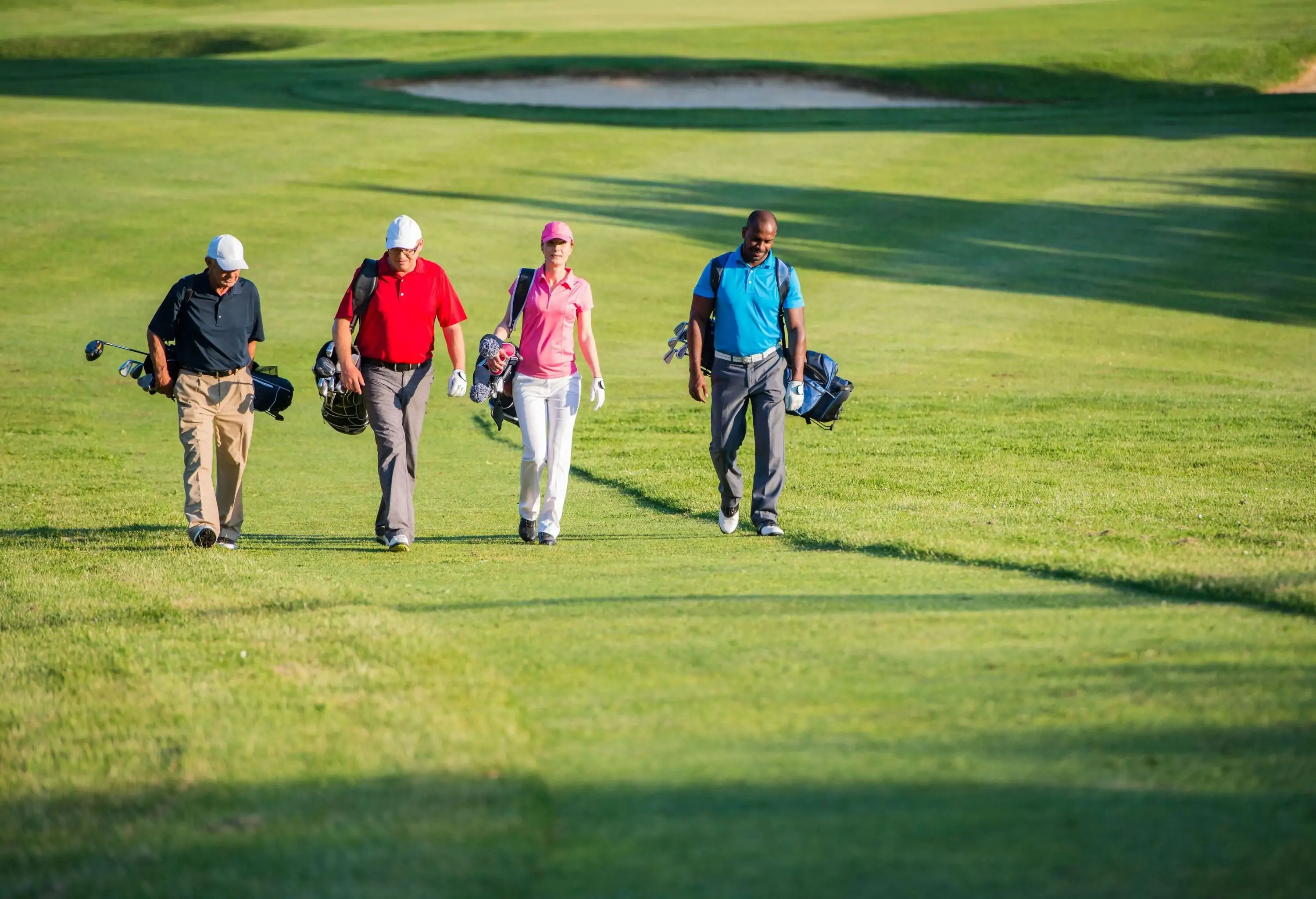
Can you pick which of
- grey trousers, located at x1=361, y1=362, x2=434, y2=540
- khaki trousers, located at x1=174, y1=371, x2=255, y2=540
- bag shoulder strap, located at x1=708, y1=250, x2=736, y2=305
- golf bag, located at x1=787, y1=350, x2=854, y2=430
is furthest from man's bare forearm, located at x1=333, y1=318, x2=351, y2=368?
golf bag, located at x1=787, y1=350, x2=854, y2=430

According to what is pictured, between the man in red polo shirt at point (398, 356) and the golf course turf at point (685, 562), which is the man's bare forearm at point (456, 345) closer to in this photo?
the man in red polo shirt at point (398, 356)

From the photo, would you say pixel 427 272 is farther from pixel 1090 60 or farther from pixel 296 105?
pixel 1090 60

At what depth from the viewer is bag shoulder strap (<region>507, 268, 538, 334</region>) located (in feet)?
32.7

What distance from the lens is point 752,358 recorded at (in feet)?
32.5

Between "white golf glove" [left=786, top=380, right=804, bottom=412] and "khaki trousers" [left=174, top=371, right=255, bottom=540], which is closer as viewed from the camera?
"khaki trousers" [left=174, top=371, right=255, bottom=540]

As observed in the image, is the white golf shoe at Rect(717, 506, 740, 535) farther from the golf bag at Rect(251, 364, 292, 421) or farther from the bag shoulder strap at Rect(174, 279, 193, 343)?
the bag shoulder strap at Rect(174, 279, 193, 343)

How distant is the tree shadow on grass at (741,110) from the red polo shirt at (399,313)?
92.4 feet

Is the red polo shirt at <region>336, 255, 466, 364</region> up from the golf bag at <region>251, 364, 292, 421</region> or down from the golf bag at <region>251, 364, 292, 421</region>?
up

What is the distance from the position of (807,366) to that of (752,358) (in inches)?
26.2

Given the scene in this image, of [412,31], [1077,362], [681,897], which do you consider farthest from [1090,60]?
[681,897]

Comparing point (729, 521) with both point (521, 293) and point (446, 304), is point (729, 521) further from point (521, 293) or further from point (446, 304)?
point (446, 304)

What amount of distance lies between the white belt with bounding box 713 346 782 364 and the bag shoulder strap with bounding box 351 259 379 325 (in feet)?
7.70

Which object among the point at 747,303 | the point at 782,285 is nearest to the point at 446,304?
the point at 747,303

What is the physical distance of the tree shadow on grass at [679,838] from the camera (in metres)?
4.26
